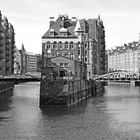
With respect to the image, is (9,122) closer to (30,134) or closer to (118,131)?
(30,134)

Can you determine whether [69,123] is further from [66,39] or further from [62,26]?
[62,26]

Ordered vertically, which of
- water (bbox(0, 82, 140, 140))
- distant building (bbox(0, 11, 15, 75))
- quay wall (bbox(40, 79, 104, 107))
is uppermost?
distant building (bbox(0, 11, 15, 75))

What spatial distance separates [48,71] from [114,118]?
19566 millimetres

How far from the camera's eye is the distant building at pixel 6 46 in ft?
425

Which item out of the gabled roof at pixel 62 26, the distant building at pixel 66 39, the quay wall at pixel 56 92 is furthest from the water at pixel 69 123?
the gabled roof at pixel 62 26

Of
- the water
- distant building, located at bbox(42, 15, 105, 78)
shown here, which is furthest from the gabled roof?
the water

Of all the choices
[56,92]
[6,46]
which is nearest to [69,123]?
[56,92]

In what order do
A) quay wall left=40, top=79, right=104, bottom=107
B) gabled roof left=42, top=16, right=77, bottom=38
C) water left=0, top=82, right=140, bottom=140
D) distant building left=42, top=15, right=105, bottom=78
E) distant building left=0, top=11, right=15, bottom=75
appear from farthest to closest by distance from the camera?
distant building left=0, top=11, right=15, bottom=75
gabled roof left=42, top=16, right=77, bottom=38
distant building left=42, top=15, right=105, bottom=78
quay wall left=40, top=79, right=104, bottom=107
water left=0, top=82, right=140, bottom=140

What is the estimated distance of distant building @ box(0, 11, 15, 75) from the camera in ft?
425

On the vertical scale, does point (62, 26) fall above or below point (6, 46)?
above

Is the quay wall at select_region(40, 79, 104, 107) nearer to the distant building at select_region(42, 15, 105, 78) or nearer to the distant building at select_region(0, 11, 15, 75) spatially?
the distant building at select_region(42, 15, 105, 78)

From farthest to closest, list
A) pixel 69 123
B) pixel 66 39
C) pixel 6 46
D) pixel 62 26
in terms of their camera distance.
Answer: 1. pixel 6 46
2. pixel 62 26
3. pixel 66 39
4. pixel 69 123

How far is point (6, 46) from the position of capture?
A: 447 feet

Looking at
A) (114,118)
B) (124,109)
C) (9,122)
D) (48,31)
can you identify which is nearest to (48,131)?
(9,122)
